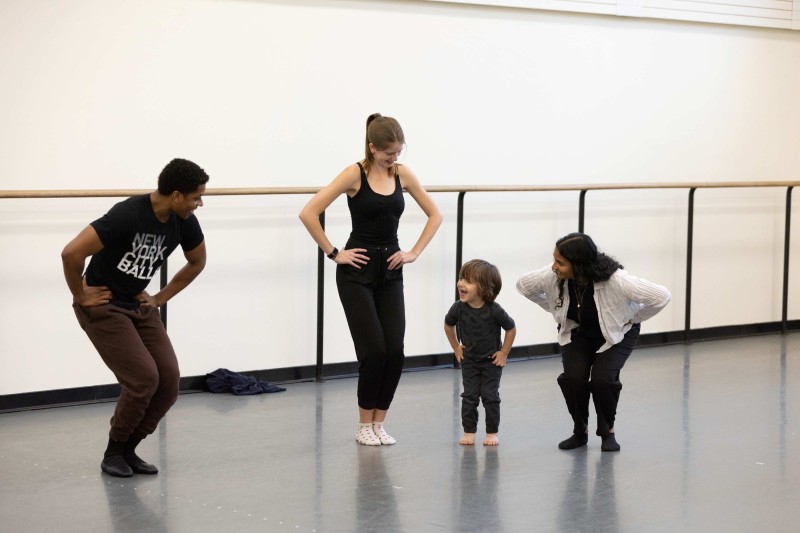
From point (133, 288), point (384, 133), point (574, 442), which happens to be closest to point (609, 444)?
point (574, 442)

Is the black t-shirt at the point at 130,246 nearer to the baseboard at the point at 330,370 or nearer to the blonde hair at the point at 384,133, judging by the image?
the blonde hair at the point at 384,133

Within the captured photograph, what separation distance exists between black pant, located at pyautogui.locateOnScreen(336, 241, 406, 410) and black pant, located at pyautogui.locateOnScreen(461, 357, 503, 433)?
0.97ft

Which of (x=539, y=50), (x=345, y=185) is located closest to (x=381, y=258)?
(x=345, y=185)

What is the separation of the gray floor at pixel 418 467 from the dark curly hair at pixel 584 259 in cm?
73

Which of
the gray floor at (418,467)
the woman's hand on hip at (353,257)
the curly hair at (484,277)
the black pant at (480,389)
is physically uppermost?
the woman's hand on hip at (353,257)

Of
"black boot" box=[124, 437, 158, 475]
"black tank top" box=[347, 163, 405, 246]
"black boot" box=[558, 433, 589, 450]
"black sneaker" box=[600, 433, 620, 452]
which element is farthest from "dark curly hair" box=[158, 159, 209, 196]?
"black sneaker" box=[600, 433, 620, 452]

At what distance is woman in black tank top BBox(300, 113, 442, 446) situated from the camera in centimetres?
484

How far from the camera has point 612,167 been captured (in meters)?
7.70

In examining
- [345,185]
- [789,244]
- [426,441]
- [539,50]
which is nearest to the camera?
[345,185]

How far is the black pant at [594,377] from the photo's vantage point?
4938 mm

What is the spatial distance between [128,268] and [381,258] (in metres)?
1.06

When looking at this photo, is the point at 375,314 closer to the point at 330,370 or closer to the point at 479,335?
the point at 479,335

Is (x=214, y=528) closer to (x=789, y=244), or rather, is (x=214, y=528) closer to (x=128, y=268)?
(x=128, y=268)

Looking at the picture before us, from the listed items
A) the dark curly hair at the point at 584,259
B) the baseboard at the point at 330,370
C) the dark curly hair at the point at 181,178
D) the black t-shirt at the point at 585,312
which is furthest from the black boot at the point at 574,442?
the baseboard at the point at 330,370
